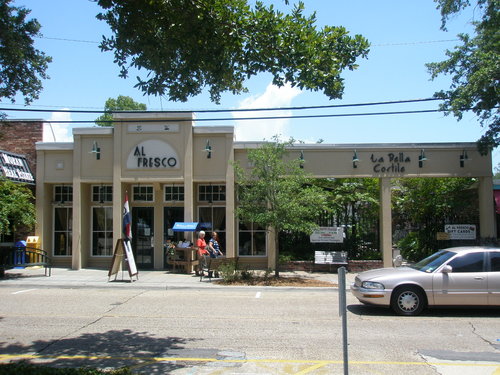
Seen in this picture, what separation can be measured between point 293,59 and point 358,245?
12.7 m

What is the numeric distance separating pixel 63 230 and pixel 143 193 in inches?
144

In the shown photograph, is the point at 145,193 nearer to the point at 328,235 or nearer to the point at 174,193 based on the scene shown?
the point at 174,193

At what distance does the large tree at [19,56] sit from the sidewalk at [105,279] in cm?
725

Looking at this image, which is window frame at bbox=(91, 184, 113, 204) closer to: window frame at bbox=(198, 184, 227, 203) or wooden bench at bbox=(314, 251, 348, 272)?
window frame at bbox=(198, 184, 227, 203)

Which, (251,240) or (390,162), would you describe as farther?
(251,240)

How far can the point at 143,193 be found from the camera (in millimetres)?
19453

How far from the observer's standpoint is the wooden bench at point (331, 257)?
17406 millimetres

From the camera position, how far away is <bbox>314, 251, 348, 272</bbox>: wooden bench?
685 inches

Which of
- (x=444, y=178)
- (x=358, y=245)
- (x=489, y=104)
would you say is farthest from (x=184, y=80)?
(x=444, y=178)

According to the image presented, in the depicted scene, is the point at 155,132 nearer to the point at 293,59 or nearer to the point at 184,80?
the point at 184,80

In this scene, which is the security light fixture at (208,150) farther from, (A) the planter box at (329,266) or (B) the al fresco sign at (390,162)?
(B) the al fresco sign at (390,162)

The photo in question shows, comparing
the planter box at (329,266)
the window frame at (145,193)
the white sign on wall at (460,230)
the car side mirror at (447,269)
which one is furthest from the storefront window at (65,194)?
the car side mirror at (447,269)

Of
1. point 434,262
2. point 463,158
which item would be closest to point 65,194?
point 434,262

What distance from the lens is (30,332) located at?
8375 mm
